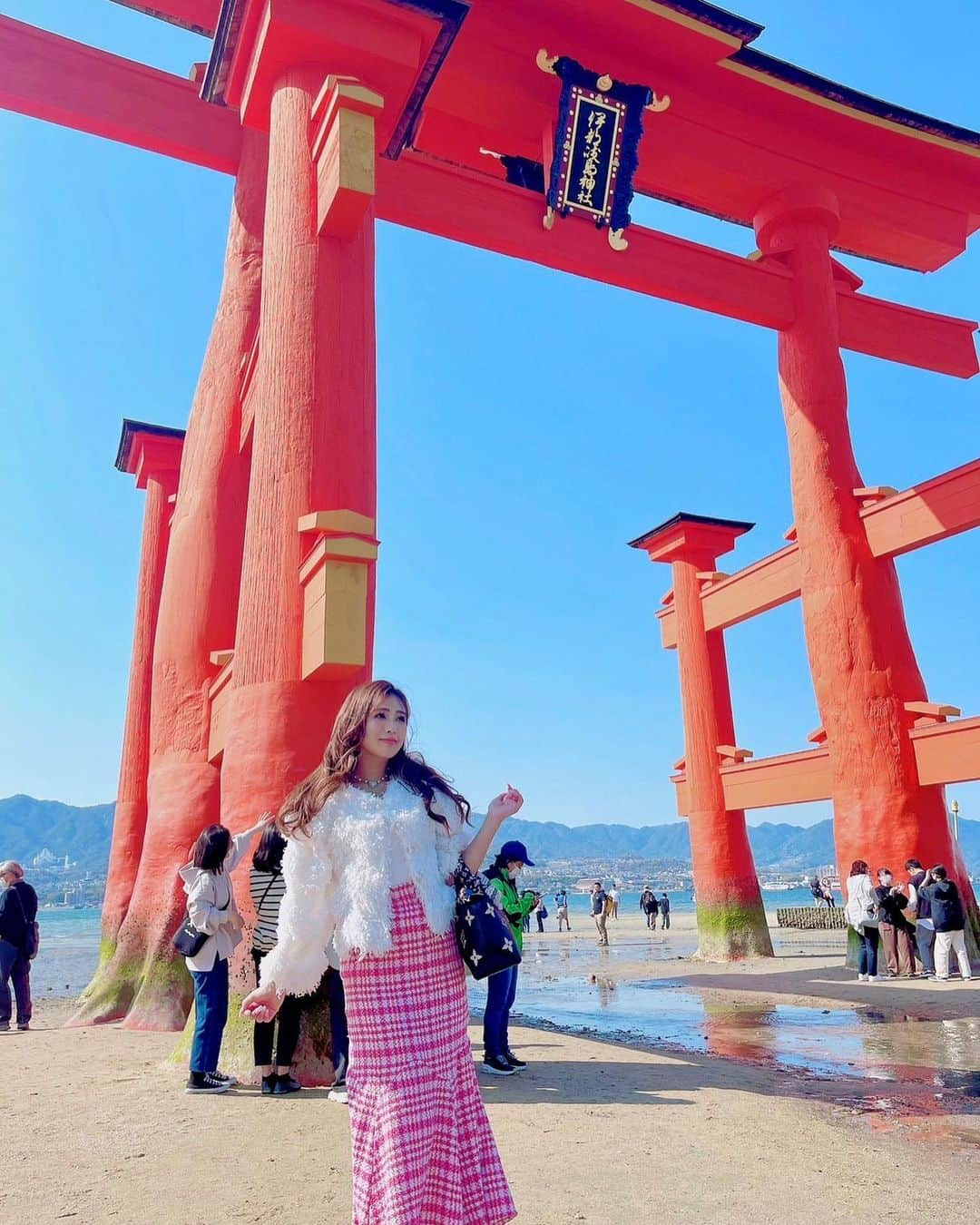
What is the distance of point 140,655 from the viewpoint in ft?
41.8

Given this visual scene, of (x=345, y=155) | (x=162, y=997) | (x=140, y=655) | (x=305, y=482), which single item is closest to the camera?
(x=305, y=482)

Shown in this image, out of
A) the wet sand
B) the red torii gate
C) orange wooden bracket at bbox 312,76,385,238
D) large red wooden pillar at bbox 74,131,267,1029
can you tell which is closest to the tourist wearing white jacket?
the red torii gate

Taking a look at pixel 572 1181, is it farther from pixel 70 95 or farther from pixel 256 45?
pixel 70 95

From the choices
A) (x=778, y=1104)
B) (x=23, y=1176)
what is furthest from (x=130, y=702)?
(x=778, y=1104)

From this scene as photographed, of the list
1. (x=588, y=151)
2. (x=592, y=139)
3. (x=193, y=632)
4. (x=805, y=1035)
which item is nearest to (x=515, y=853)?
(x=805, y=1035)

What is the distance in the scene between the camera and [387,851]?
2566 millimetres

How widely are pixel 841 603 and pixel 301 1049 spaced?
10.0 meters

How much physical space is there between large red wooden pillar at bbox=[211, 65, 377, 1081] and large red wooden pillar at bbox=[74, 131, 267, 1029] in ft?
9.63

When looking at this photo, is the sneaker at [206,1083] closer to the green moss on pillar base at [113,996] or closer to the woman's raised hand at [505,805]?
the woman's raised hand at [505,805]

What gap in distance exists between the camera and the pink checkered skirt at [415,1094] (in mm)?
2318

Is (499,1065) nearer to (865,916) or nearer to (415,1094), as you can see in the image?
(415,1094)

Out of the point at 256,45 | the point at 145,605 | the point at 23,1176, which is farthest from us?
the point at 145,605

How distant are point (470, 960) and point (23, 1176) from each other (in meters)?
2.87

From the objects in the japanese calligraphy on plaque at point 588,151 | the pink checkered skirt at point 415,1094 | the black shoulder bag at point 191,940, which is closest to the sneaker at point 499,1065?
the black shoulder bag at point 191,940
